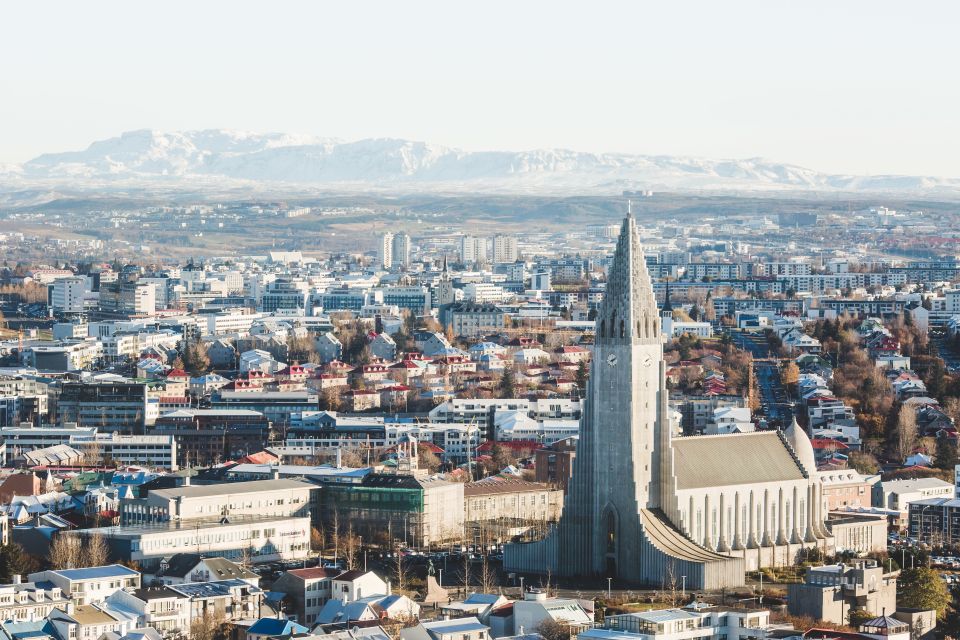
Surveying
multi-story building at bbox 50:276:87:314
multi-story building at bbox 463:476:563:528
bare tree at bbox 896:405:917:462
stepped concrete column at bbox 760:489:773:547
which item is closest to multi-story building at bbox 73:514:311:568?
multi-story building at bbox 463:476:563:528

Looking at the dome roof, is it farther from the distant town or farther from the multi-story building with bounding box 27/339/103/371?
the multi-story building with bounding box 27/339/103/371

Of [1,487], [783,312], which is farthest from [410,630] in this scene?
[783,312]

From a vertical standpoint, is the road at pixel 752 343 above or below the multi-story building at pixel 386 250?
above

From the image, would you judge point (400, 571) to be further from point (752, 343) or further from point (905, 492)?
point (752, 343)

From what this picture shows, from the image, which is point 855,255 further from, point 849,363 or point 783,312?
point 849,363

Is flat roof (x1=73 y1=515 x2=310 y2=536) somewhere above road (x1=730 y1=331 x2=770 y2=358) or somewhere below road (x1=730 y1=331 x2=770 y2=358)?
above


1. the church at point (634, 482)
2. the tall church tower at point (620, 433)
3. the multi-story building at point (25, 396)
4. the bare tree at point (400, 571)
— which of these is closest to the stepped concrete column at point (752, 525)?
the church at point (634, 482)

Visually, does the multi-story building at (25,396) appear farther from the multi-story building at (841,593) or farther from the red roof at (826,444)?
the multi-story building at (841,593)
